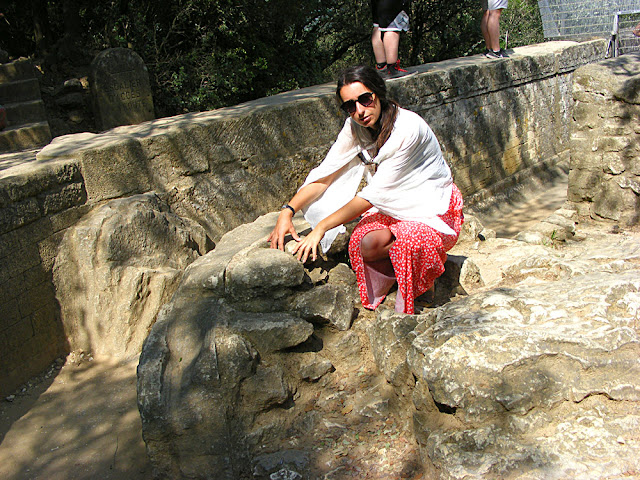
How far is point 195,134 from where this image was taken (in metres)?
4.03

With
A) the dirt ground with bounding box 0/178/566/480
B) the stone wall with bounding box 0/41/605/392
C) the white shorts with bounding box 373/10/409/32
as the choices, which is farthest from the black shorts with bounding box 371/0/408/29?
the dirt ground with bounding box 0/178/566/480

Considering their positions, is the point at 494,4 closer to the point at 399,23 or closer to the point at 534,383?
the point at 399,23

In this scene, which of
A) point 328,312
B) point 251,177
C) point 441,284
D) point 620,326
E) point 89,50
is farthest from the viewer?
point 89,50

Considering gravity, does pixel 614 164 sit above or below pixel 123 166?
below

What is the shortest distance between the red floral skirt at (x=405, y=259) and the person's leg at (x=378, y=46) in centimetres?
355

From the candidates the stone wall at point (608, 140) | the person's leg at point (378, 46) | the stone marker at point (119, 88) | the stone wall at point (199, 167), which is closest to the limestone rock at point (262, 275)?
the stone wall at point (199, 167)

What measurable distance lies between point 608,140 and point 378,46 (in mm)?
2524

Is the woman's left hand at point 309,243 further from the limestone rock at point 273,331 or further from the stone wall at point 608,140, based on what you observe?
the stone wall at point 608,140

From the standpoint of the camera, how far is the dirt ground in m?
2.24

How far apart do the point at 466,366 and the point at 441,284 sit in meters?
1.44

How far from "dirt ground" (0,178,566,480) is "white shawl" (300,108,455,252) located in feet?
2.05

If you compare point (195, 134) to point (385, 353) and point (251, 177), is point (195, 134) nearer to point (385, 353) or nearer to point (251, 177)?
point (251, 177)

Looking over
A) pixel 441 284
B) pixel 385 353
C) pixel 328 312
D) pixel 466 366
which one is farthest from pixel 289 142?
pixel 466 366

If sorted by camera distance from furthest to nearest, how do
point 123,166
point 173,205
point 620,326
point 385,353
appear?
point 173,205 → point 123,166 → point 385,353 → point 620,326
